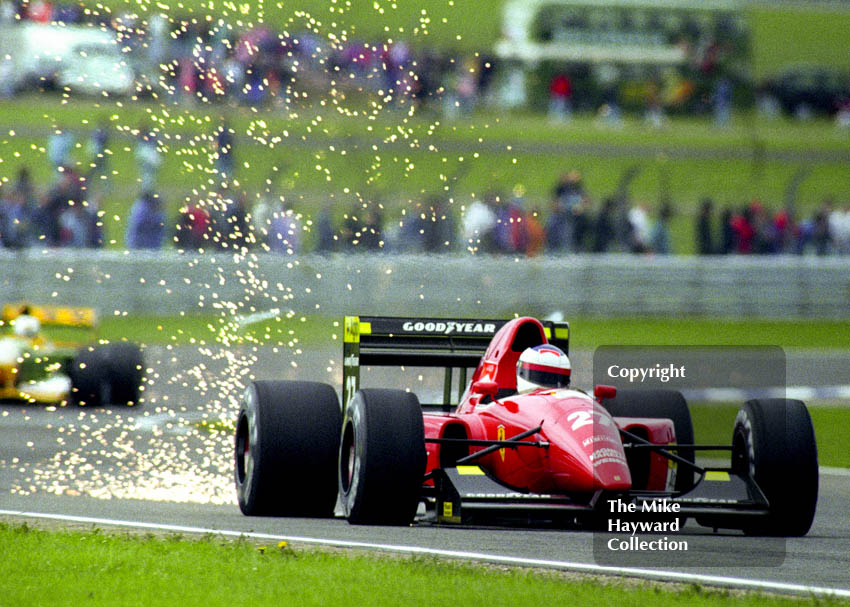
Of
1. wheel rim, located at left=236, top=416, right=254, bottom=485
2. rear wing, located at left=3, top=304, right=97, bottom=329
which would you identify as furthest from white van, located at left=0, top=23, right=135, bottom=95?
wheel rim, located at left=236, top=416, right=254, bottom=485

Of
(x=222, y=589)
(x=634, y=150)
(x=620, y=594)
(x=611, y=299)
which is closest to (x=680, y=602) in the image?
(x=620, y=594)

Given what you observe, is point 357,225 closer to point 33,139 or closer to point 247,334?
point 247,334

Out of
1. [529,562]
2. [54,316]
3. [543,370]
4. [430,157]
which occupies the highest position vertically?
[430,157]

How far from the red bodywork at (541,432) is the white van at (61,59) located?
14479 mm

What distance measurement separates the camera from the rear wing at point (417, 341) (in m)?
9.15

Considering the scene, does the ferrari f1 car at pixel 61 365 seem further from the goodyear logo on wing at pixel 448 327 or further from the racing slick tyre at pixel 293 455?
the racing slick tyre at pixel 293 455

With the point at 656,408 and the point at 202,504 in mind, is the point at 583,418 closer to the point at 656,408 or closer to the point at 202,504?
the point at 656,408

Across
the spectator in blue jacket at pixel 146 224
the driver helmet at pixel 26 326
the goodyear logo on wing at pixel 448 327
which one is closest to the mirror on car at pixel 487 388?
the goodyear logo on wing at pixel 448 327

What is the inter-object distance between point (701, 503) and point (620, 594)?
1.62 metres

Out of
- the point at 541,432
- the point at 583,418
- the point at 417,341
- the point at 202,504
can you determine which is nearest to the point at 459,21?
the point at 417,341

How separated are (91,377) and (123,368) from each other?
30 cm

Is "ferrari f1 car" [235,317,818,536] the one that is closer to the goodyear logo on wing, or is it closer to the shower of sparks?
the goodyear logo on wing

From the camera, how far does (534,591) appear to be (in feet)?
19.6

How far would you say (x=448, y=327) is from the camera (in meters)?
9.52
